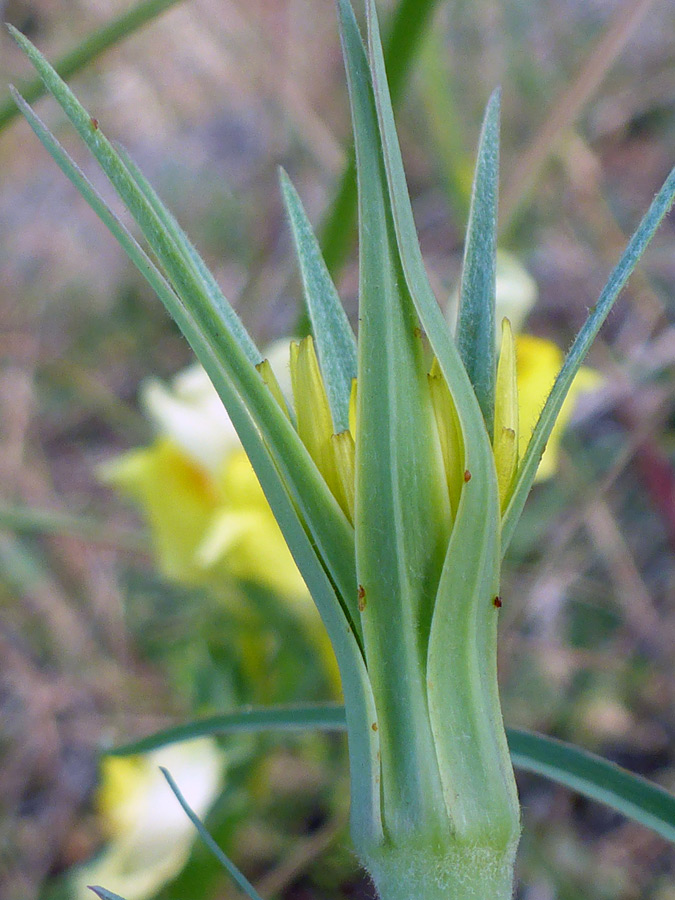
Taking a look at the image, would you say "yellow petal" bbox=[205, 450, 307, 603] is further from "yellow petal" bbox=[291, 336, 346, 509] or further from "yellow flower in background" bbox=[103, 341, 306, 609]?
"yellow petal" bbox=[291, 336, 346, 509]

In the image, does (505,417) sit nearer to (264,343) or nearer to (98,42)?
(98,42)

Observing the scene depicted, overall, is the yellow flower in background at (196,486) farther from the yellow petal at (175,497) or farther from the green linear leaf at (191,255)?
the green linear leaf at (191,255)

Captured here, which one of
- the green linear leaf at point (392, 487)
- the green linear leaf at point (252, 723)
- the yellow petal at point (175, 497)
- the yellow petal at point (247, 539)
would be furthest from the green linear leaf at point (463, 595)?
the yellow petal at point (175, 497)

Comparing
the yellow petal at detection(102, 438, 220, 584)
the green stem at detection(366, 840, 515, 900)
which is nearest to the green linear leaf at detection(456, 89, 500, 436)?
the green stem at detection(366, 840, 515, 900)

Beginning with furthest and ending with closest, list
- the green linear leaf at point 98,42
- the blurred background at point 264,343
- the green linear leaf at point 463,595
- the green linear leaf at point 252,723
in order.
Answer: the blurred background at point 264,343 < the green linear leaf at point 98,42 < the green linear leaf at point 252,723 < the green linear leaf at point 463,595

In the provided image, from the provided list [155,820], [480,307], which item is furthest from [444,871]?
[155,820]
